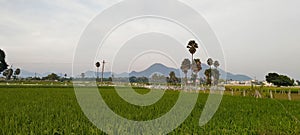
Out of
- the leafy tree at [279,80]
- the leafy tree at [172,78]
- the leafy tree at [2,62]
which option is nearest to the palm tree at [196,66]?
→ the leafy tree at [172,78]

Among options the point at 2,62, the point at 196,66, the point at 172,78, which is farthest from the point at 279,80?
the point at 2,62

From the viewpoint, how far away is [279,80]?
77375 millimetres

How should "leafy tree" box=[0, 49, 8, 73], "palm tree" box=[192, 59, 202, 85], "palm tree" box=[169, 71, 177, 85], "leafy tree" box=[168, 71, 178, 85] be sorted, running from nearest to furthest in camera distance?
1. "leafy tree" box=[168, 71, 178, 85]
2. "palm tree" box=[169, 71, 177, 85]
3. "palm tree" box=[192, 59, 202, 85]
4. "leafy tree" box=[0, 49, 8, 73]

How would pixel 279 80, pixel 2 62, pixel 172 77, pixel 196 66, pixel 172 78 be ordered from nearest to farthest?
pixel 172 77
pixel 172 78
pixel 196 66
pixel 2 62
pixel 279 80

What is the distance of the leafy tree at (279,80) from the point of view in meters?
76.2

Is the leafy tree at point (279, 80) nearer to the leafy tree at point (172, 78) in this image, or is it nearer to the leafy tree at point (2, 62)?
the leafy tree at point (172, 78)

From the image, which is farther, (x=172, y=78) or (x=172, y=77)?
(x=172, y=78)

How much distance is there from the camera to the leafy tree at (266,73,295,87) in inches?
2998

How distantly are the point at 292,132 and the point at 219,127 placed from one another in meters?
1.64

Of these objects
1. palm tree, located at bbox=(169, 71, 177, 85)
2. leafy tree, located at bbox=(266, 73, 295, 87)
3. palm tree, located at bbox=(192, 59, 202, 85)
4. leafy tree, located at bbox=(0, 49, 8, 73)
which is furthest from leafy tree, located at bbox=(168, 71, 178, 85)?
leafy tree, located at bbox=(0, 49, 8, 73)

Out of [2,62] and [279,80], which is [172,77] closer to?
[279,80]

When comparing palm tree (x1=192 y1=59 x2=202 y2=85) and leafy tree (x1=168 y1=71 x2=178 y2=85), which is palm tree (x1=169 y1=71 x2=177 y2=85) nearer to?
leafy tree (x1=168 y1=71 x2=178 y2=85)

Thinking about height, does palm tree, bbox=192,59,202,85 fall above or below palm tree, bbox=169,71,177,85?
above

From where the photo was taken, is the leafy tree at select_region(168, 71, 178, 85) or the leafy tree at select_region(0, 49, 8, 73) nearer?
the leafy tree at select_region(168, 71, 178, 85)
